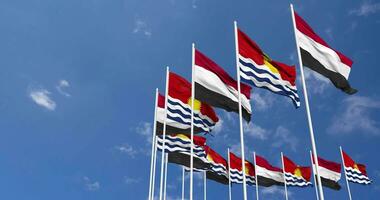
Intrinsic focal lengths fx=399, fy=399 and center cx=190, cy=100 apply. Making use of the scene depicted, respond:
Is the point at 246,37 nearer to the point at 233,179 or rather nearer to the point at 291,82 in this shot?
the point at 291,82

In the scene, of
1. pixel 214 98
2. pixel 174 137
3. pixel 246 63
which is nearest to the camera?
pixel 246 63

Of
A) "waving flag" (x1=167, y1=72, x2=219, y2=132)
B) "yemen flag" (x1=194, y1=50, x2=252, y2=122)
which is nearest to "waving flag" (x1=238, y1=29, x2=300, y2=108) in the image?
"yemen flag" (x1=194, y1=50, x2=252, y2=122)

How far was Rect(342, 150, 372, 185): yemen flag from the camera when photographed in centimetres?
3516

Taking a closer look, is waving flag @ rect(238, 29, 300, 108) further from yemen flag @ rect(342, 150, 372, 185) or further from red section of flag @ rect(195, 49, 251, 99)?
yemen flag @ rect(342, 150, 372, 185)

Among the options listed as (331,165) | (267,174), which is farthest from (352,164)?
(267,174)

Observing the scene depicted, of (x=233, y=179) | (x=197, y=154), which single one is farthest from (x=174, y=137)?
(x=233, y=179)

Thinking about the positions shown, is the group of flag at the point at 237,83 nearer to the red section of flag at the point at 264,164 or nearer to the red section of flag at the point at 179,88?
the red section of flag at the point at 179,88

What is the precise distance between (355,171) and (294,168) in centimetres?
572

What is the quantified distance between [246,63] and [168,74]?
646cm

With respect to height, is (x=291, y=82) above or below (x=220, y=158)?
below

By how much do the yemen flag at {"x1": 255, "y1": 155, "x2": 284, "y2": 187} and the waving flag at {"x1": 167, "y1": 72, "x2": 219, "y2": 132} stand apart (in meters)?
13.4

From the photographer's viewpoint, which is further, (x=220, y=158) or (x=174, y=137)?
(x=220, y=158)

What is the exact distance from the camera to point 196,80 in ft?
57.3

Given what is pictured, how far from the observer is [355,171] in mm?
35688
